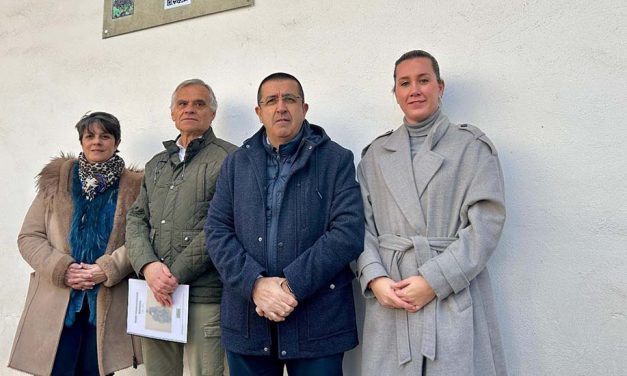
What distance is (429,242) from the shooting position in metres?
1.71

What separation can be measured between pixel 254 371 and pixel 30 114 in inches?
106

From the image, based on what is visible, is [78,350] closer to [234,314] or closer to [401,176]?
[234,314]

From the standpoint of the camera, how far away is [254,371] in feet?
6.08

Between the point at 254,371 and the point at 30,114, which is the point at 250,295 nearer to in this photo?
the point at 254,371

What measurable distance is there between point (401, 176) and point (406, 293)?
45 cm

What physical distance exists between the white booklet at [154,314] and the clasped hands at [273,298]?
0.48m

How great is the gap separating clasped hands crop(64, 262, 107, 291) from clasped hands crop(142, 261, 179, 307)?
321 mm

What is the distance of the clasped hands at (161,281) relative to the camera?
6.61ft

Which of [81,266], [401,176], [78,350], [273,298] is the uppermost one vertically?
[401,176]

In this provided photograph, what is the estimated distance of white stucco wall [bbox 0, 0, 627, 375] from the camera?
1.88 metres

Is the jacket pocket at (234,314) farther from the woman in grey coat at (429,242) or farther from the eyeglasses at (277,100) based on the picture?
the eyeglasses at (277,100)

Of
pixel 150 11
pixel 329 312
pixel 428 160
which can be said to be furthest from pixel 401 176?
pixel 150 11

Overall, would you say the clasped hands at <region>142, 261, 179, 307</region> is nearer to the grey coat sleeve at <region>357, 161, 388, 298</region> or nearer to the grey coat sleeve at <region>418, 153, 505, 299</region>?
the grey coat sleeve at <region>357, 161, 388, 298</region>

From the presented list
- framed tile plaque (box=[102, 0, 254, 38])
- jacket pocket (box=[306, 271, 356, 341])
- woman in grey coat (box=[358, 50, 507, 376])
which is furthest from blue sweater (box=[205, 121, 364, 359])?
framed tile plaque (box=[102, 0, 254, 38])
